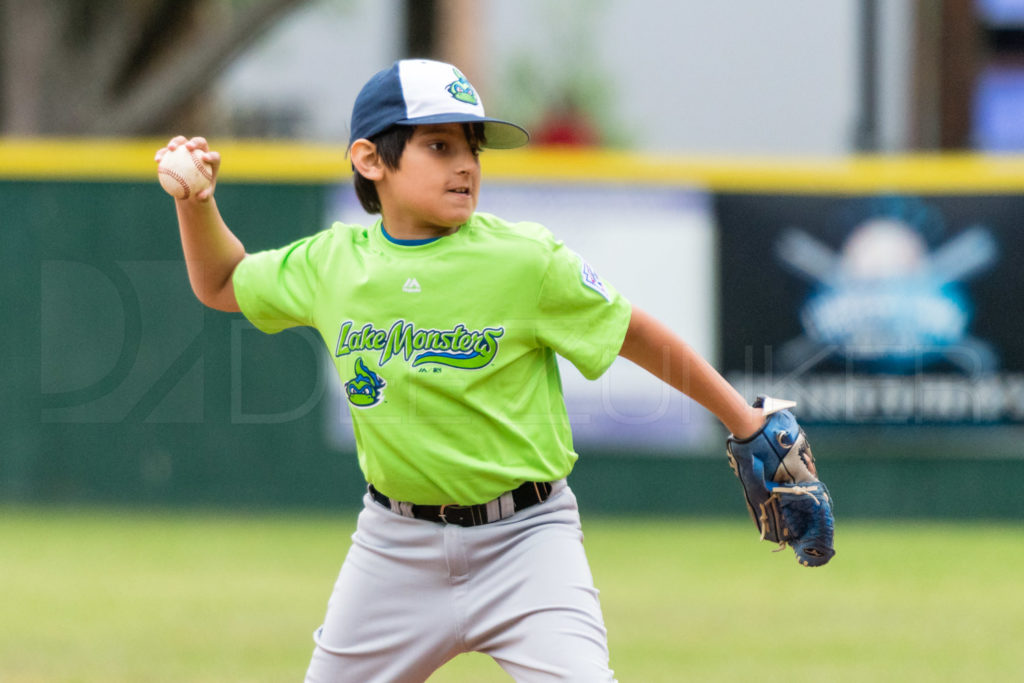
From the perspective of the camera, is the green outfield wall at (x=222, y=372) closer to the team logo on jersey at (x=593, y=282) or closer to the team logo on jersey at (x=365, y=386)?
the team logo on jersey at (x=365, y=386)

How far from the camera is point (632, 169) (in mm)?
9055

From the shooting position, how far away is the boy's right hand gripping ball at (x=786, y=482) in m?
3.21

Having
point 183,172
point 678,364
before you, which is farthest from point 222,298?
point 678,364

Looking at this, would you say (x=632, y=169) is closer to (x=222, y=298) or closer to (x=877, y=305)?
(x=877, y=305)

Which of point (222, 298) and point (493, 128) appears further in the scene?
point (222, 298)

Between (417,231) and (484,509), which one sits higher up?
(417,231)

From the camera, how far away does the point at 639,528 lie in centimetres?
890

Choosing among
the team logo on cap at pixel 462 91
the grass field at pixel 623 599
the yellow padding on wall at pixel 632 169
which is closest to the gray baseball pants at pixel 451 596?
the team logo on cap at pixel 462 91

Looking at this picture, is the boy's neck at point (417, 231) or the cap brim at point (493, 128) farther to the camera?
the boy's neck at point (417, 231)

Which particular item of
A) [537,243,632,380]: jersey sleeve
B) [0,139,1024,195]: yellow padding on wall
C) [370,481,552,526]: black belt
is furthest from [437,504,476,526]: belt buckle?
[0,139,1024,195]: yellow padding on wall

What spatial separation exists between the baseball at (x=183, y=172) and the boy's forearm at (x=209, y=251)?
0.04m

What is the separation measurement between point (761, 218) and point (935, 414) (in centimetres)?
170

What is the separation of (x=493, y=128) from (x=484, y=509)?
2.81ft

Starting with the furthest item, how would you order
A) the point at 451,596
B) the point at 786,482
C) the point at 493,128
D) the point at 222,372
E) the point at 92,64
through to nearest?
the point at 92,64
the point at 222,372
the point at 786,482
the point at 493,128
the point at 451,596
